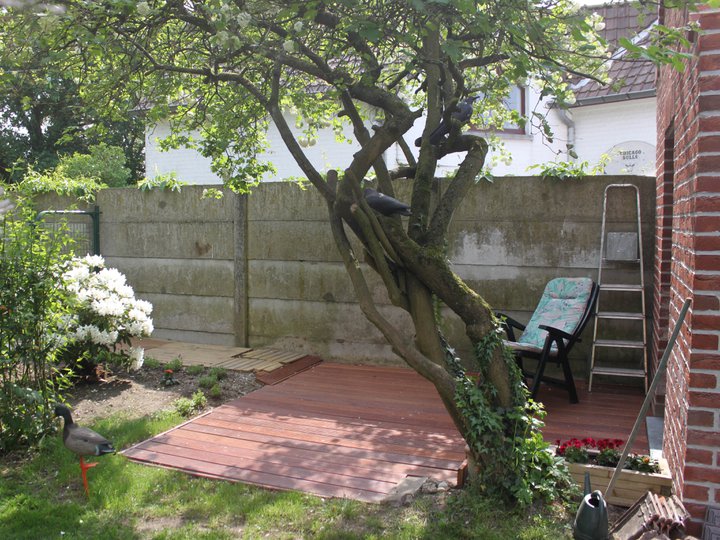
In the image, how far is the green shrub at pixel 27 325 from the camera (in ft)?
14.6

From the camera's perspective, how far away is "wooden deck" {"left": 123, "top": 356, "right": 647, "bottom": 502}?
4.16 m

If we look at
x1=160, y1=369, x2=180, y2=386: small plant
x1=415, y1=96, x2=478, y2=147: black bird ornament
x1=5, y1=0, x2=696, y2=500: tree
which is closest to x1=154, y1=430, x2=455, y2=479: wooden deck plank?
x1=5, y1=0, x2=696, y2=500: tree

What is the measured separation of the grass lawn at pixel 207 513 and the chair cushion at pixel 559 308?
245cm

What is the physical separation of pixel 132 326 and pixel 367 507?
3.39 meters

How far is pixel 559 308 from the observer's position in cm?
590

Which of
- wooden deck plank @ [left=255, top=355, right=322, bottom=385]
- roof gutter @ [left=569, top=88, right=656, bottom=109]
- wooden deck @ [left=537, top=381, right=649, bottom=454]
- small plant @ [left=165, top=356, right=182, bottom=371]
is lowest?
wooden deck @ [left=537, top=381, right=649, bottom=454]

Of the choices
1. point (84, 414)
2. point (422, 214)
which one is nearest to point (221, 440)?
point (84, 414)

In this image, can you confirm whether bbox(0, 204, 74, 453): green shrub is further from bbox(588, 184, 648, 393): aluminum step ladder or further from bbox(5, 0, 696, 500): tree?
bbox(588, 184, 648, 393): aluminum step ladder

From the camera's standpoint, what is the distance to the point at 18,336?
4.51 meters

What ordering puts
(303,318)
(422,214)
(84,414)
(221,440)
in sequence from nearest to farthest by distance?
1. (422,214)
2. (221,440)
3. (84,414)
4. (303,318)

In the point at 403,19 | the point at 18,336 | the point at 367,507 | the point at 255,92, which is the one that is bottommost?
the point at 367,507

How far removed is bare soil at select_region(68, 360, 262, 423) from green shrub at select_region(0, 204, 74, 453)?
0.68 meters

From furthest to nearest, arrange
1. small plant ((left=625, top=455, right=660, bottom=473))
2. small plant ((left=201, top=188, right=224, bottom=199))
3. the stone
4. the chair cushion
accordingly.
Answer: small plant ((left=201, top=188, right=224, bottom=199)) < the chair cushion < the stone < small plant ((left=625, top=455, right=660, bottom=473))

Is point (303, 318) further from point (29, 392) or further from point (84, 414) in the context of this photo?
point (29, 392)
